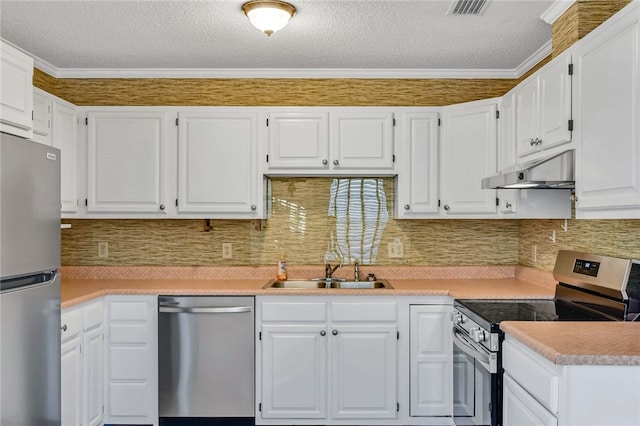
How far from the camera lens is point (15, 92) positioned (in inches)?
87.8

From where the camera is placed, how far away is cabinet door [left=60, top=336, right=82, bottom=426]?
2.58m

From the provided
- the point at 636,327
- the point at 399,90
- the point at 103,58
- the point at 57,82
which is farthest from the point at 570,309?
the point at 57,82

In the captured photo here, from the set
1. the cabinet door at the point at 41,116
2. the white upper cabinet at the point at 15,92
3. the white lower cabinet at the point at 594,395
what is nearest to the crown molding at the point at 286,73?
the cabinet door at the point at 41,116

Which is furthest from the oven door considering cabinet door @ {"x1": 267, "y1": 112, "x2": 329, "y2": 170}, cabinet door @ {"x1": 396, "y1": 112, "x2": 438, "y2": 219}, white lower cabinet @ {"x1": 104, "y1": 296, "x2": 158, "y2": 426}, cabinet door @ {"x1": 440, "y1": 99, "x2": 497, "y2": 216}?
white lower cabinet @ {"x1": 104, "y1": 296, "x2": 158, "y2": 426}

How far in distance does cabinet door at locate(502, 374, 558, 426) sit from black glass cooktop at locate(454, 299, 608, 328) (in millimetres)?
275

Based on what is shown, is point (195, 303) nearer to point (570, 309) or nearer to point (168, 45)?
point (168, 45)

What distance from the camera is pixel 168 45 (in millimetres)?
3082

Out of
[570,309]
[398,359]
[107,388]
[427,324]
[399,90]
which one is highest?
[399,90]

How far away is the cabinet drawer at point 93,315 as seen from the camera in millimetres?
2832

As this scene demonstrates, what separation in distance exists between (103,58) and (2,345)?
2.14 meters

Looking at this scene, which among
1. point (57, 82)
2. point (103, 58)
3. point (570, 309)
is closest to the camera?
point (570, 309)

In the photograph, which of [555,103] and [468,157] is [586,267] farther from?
[468,157]

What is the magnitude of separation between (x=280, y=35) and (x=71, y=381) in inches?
90.7

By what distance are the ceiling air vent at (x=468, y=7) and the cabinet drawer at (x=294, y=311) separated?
186cm
